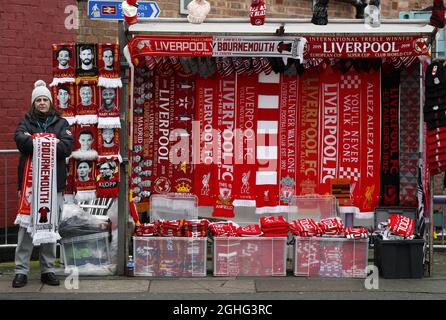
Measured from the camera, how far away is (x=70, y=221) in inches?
312

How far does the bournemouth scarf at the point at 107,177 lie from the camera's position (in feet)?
25.5

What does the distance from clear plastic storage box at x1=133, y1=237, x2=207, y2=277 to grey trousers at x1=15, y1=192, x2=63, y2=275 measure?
2.94 ft

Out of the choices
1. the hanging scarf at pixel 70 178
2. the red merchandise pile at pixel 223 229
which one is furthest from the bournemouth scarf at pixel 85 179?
the red merchandise pile at pixel 223 229

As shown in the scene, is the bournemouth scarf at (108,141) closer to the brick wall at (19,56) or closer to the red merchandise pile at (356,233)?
the brick wall at (19,56)

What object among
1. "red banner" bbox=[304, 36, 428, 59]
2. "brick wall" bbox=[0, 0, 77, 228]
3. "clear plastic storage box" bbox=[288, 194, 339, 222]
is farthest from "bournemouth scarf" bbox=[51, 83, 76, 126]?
"clear plastic storage box" bbox=[288, 194, 339, 222]

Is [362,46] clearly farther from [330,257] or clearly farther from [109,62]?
[109,62]

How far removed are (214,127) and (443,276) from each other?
3065 mm

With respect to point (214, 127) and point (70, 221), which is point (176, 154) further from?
point (70, 221)

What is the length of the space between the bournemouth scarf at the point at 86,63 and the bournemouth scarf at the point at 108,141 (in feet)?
1.76

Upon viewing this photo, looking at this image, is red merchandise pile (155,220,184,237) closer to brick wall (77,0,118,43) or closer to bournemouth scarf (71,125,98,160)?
bournemouth scarf (71,125,98,160)

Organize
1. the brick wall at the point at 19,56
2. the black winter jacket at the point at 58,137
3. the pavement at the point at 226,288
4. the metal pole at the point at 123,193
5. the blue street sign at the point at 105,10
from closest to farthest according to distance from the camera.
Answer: the pavement at the point at 226,288, the black winter jacket at the point at 58,137, the blue street sign at the point at 105,10, the metal pole at the point at 123,193, the brick wall at the point at 19,56

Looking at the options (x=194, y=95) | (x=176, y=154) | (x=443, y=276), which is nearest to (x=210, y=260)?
(x=176, y=154)

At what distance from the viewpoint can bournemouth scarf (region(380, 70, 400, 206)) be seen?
852cm

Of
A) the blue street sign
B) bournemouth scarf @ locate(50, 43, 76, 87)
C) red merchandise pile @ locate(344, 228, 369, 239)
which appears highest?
the blue street sign
